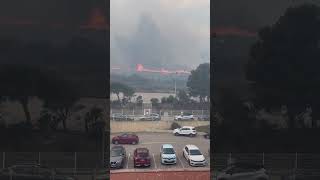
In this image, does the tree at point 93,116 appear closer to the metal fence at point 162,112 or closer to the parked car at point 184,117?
the metal fence at point 162,112

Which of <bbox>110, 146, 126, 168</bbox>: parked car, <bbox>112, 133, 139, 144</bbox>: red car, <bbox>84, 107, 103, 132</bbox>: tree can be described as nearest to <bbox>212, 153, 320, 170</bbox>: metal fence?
<bbox>112, 133, 139, 144</bbox>: red car

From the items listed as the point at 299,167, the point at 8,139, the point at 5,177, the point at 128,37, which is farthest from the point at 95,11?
the point at 299,167

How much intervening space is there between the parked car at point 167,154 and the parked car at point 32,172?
1.70m

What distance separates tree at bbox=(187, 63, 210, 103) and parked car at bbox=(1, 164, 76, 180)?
2.78 meters

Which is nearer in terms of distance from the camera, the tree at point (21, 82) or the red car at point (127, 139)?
the tree at point (21, 82)

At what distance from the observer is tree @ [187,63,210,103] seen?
28.0 feet

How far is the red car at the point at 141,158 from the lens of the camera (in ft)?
28.2

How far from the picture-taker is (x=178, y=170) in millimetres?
8609

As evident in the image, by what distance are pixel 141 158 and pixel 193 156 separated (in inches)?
38.4

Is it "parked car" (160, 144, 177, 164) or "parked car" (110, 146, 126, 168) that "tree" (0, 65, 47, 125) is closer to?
"parked car" (110, 146, 126, 168)

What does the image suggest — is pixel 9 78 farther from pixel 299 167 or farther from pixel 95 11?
pixel 299 167

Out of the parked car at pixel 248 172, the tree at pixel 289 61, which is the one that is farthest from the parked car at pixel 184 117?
the tree at pixel 289 61

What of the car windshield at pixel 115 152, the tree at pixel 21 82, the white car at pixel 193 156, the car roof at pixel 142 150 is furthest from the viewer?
the car roof at pixel 142 150

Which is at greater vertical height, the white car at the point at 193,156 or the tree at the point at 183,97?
the tree at the point at 183,97
